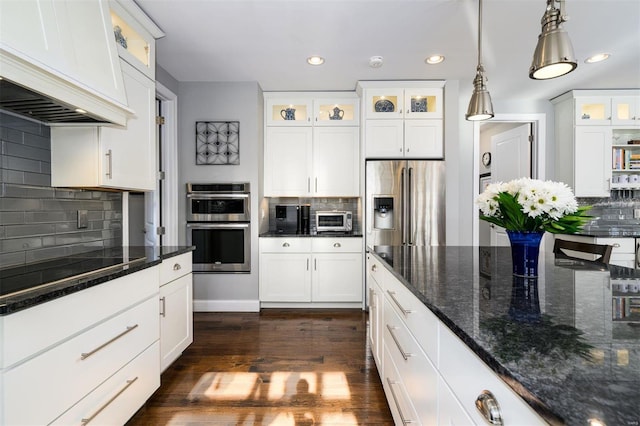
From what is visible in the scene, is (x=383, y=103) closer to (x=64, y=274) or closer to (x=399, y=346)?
(x=399, y=346)

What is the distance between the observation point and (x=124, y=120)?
1.75 metres

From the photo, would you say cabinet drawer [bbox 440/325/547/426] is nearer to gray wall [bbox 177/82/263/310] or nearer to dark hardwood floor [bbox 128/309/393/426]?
dark hardwood floor [bbox 128/309/393/426]

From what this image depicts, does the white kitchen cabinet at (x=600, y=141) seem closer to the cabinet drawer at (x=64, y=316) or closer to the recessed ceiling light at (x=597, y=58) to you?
the recessed ceiling light at (x=597, y=58)

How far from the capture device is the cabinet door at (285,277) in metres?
3.57

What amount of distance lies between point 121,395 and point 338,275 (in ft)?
7.86

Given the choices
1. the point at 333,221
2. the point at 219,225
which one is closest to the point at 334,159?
the point at 333,221

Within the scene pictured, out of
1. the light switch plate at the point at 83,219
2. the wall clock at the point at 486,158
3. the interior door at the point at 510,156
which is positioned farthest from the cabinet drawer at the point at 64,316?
the wall clock at the point at 486,158

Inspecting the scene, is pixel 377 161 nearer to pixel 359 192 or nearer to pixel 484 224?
pixel 359 192

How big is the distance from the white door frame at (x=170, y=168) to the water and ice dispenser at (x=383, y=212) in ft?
7.37

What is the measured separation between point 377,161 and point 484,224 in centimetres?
311

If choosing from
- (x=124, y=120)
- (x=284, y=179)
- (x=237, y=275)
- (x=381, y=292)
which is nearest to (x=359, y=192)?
(x=284, y=179)

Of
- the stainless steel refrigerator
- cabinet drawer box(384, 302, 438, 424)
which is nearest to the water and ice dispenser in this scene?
the stainless steel refrigerator

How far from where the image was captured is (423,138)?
3.58 m

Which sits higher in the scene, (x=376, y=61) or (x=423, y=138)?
(x=376, y=61)
